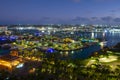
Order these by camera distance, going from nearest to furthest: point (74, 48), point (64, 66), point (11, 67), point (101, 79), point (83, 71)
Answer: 1. point (101, 79)
2. point (83, 71)
3. point (64, 66)
4. point (11, 67)
5. point (74, 48)

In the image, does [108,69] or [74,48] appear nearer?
[108,69]

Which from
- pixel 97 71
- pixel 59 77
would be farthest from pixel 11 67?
pixel 97 71

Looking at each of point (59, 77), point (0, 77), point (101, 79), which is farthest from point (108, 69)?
point (0, 77)

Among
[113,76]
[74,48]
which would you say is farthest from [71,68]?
[74,48]

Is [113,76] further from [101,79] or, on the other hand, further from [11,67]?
[11,67]

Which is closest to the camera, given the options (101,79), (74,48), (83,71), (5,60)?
(101,79)

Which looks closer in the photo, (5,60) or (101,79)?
(101,79)

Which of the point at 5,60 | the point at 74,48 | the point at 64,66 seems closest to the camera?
the point at 64,66

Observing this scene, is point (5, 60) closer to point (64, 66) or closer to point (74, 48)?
point (64, 66)

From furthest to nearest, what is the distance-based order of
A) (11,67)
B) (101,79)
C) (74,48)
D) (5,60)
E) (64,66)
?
(74,48), (5,60), (11,67), (64,66), (101,79)
